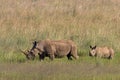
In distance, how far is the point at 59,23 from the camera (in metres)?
20.5

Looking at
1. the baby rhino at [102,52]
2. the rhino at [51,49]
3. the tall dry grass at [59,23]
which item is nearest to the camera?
the rhino at [51,49]

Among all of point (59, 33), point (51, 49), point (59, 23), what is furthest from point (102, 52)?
point (59, 23)

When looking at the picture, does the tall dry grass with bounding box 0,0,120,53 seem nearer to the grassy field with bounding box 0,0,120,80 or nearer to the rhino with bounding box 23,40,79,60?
the grassy field with bounding box 0,0,120,80

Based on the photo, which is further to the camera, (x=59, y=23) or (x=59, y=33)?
(x=59, y=23)

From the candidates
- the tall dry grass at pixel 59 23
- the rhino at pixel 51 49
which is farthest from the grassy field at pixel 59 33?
the rhino at pixel 51 49

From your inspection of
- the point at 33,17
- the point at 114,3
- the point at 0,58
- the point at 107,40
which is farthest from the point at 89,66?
the point at 114,3

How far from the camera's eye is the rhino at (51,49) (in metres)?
14.9

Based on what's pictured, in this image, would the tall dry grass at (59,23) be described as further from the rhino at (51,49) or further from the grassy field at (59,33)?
the rhino at (51,49)

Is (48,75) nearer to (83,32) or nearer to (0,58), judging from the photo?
(0,58)

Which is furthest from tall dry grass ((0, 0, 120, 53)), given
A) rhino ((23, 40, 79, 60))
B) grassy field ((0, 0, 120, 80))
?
rhino ((23, 40, 79, 60))

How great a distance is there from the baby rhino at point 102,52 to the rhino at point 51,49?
0.66 meters

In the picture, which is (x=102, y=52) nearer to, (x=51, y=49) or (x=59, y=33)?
(x=51, y=49)

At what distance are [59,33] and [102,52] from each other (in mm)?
3314

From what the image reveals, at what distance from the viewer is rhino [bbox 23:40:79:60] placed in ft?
49.0
